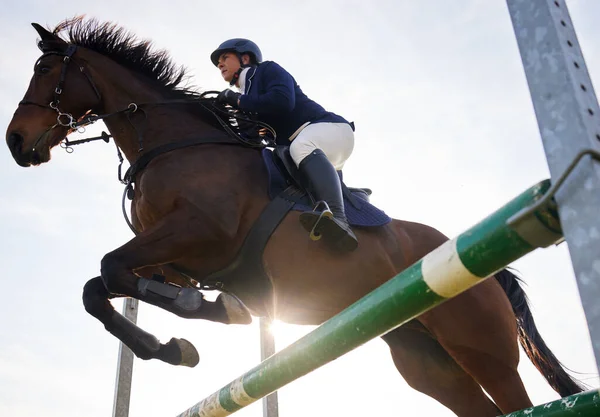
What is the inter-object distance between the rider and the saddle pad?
3.0 inches

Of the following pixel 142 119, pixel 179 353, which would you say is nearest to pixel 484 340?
pixel 179 353

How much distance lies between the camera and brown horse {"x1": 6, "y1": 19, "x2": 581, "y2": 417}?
3.22m

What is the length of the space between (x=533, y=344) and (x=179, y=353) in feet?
6.23

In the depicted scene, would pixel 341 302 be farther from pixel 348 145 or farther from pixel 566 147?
pixel 566 147

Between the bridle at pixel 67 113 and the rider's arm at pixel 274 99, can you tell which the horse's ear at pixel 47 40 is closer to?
the bridle at pixel 67 113

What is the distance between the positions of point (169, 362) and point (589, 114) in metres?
2.58

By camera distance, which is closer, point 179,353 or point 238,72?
point 179,353

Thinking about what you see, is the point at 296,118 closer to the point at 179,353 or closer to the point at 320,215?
the point at 320,215

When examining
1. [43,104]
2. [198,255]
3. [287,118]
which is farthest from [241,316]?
[43,104]

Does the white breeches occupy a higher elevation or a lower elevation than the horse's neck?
lower

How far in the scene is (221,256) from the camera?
3.31 meters

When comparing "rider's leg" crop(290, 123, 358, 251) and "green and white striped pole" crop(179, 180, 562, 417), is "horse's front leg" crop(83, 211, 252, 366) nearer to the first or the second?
"rider's leg" crop(290, 123, 358, 251)

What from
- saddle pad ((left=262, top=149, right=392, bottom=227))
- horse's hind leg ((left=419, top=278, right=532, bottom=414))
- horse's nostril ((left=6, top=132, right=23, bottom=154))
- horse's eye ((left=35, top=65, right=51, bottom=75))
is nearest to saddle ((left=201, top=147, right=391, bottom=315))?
saddle pad ((left=262, top=149, right=392, bottom=227))

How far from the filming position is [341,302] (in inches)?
130
